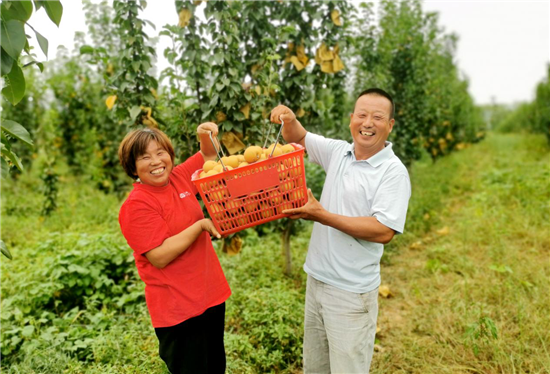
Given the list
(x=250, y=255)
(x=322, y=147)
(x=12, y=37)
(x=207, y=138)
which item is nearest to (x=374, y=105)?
(x=322, y=147)

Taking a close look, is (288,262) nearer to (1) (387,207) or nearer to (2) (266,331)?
(2) (266,331)

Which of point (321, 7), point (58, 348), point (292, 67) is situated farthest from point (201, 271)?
point (321, 7)

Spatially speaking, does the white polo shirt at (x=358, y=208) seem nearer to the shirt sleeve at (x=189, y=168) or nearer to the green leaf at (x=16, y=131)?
the shirt sleeve at (x=189, y=168)

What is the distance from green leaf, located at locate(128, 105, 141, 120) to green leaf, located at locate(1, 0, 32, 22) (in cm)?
190

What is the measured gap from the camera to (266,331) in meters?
2.88

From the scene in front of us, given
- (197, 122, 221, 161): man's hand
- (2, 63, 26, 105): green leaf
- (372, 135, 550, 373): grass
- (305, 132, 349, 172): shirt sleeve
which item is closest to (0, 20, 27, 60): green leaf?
(2, 63, 26, 105): green leaf

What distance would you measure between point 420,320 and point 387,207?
2.04 metres

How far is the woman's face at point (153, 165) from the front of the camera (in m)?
1.75

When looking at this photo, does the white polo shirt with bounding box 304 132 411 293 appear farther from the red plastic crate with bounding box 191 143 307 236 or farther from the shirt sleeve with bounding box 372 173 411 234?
the red plastic crate with bounding box 191 143 307 236

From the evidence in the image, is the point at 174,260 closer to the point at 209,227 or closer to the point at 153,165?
the point at 209,227

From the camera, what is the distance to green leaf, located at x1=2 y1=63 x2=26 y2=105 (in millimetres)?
1306

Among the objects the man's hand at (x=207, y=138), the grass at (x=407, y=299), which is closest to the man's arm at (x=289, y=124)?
the man's hand at (x=207, y=138)

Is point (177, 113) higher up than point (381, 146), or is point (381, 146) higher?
point (177, 113)

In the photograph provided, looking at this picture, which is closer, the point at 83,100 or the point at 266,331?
the point at 266,331
